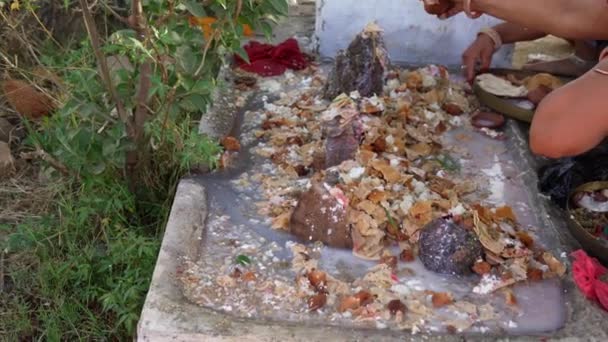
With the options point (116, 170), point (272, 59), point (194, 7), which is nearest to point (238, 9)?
point (194, 7)

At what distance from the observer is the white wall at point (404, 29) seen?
143 inches

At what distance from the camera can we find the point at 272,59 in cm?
357

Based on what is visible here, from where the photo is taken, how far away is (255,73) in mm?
3494

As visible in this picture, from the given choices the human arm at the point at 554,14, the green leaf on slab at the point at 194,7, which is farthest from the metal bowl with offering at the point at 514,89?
the green leaf on slab at the point at 194,7

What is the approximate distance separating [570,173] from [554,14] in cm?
58

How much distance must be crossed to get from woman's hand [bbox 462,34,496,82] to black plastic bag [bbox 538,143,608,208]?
787 millimetres

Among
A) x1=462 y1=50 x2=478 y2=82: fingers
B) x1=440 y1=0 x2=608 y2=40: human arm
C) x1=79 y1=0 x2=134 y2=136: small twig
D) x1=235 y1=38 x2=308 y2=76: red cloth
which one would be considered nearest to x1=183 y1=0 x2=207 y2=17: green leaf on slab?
x1=79 y1=0 x2=134 y2=136: small twig

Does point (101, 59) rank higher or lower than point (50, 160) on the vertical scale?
higher

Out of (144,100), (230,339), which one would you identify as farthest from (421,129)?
(230,339)

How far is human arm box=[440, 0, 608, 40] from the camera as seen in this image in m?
2.55

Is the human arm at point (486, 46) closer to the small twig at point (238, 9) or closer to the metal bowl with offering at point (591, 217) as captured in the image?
the metal bowl with offering at point (591, 217)

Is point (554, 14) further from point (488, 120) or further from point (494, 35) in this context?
point (494, 35)

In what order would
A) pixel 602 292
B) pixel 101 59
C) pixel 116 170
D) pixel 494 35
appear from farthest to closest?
pixel 494 35 → pixel 116 170 → pixel 101 59 → pixel 602 292

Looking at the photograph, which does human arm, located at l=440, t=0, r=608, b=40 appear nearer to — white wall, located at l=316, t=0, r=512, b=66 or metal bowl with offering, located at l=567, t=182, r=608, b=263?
metal bowl with offering, located at l=567, t=182, r=608, b=263
